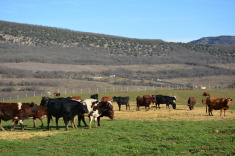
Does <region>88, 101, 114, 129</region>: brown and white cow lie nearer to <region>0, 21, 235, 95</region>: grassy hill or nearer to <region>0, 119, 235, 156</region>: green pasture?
<region>0, 119, 235, 156</region>: green pasture

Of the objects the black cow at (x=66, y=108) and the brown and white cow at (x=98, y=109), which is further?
the brown and white cow at (x=98, y=109)

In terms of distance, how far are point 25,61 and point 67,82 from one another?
28544 millimetres

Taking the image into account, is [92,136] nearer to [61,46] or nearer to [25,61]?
[25,61]

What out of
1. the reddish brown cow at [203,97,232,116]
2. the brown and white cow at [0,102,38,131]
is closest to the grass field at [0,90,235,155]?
the brown and white cow at [0,102,38,131]

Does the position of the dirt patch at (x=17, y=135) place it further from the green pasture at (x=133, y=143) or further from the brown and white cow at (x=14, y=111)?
the brown and white cow at (x=14, y=111)

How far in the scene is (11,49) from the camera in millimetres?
109375

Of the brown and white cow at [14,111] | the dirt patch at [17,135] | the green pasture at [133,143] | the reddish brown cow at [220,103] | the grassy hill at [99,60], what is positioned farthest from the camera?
the grassy hill at [99,60]

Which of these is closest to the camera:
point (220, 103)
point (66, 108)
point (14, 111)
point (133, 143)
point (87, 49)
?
point (133, 143)

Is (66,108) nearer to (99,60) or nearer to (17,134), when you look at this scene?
(17,134)

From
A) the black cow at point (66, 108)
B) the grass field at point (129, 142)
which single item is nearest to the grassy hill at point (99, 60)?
the black cow at point (66, 108)

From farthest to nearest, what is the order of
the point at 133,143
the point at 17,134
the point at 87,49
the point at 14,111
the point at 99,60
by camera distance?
the point at 87,49 < the point at 99,60 < the point at 14,111 < the point at 17,134 < the point at 133,143

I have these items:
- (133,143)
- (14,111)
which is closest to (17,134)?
(14,111)

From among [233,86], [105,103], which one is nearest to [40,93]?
[233,86]

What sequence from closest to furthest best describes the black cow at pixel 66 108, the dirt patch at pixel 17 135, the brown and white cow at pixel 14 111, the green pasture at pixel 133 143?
the green pasture at pixel 133 143 → the dirt patch at pixel 17 135 → the brown and white cow at pixel 14 111 → the black cow at pixel 66 108
